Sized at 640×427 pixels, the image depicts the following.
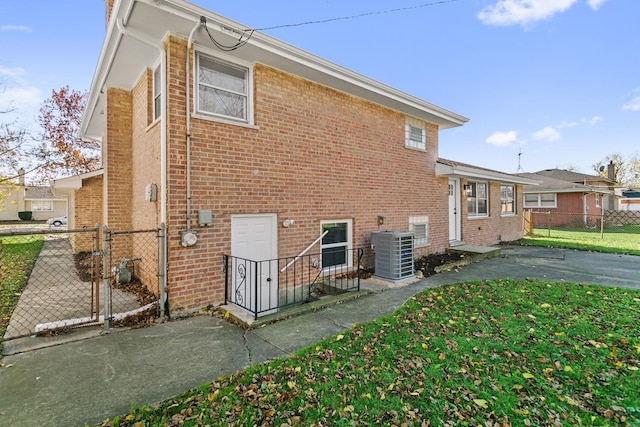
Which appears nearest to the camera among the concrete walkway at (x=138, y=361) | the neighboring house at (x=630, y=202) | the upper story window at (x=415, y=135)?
the concrete walkway at (x=138, y=361)

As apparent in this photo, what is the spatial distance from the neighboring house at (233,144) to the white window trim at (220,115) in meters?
0.02

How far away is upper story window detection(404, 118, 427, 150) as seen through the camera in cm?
925

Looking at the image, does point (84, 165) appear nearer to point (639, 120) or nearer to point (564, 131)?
point (564, 131)

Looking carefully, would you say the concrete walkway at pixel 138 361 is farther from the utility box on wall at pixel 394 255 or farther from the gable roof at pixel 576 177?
the gable roof at pixel 576 177

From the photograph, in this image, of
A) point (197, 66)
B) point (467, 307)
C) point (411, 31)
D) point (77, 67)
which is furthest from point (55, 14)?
point (467, 307)

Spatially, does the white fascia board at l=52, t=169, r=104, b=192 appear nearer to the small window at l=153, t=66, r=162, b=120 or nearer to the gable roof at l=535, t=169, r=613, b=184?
the small window at l=153, t=66, r=162, b=120

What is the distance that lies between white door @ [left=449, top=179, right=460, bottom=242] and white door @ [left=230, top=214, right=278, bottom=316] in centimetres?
799

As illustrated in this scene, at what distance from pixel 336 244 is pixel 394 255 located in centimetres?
142

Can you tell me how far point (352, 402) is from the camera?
2600 millimetres

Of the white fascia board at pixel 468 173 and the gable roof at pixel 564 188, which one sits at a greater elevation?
the gable roof at pixel 564 188

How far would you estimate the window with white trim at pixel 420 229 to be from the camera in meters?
9.29

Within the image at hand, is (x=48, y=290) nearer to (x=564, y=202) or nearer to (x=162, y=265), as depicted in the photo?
(x=162, y=265)

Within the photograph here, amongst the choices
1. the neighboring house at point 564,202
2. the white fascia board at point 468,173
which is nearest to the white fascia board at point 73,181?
the white fascia board at point 468,173

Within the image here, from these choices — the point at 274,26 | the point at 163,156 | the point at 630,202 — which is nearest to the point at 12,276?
the point at 163,156
